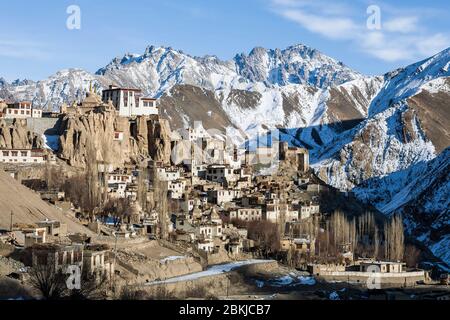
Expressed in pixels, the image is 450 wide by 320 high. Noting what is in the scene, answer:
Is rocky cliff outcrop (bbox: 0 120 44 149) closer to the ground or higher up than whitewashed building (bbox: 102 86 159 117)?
closer to the ground

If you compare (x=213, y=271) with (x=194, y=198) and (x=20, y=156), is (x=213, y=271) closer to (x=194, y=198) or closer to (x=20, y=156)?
(x=194, y=198)

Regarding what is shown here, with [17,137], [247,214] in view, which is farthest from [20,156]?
[247,214]

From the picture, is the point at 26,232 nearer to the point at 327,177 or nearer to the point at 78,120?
the point at 78,120

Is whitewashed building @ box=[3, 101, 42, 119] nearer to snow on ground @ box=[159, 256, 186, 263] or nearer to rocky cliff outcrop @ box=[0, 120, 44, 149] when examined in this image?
rocky cliff outcrop @ box=[0, 120, 44, 149]

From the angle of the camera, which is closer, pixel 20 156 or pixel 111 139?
pixel 20 156

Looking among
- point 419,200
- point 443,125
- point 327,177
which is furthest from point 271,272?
point 443,125

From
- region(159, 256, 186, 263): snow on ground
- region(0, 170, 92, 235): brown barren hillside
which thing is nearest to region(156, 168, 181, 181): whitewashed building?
region(0, 170, 92, 235): brown barren hillside
